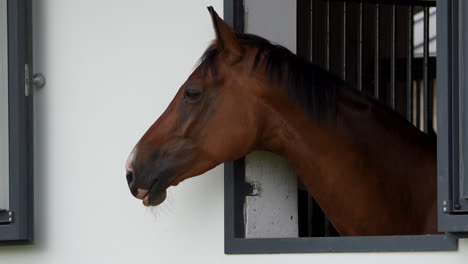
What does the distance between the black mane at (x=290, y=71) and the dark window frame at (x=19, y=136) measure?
79 cm

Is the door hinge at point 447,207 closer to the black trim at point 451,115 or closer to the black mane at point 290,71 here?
the black trim at point 451,115

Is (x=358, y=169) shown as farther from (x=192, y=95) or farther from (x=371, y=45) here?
(x=371, y=45)

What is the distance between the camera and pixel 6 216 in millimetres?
4984

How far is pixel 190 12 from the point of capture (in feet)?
15.9

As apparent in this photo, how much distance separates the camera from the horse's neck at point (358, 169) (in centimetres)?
472

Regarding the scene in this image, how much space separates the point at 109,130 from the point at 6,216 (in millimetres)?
502

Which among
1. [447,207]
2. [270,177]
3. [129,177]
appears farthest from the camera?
[270,177]

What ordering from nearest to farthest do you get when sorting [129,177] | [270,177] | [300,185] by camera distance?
[129,177], [270,177], [300,185]

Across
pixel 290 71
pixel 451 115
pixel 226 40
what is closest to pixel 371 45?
pixel 290 71

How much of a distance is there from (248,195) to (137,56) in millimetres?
700

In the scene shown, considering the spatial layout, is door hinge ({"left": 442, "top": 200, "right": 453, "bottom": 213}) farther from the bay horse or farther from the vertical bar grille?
the vertical bar grille

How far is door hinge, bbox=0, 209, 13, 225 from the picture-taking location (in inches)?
196

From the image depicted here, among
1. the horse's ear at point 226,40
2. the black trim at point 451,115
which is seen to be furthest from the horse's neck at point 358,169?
the black trim at point 451,115

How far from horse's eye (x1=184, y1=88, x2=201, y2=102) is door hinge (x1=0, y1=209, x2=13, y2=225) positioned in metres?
0.89
